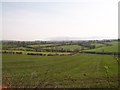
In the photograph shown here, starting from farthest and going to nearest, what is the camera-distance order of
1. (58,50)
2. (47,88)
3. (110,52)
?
(58,50) < (110,52) < (47,88)

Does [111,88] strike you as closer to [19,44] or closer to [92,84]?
[92,84]

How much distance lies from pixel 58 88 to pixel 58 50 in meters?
43.1

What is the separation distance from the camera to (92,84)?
1939cm

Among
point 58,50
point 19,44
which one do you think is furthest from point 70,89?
point 19,44

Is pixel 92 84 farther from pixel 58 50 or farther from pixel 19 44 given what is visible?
pixel 19 44

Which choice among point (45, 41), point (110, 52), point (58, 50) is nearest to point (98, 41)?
point (45, 41)

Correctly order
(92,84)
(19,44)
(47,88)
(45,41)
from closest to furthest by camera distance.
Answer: (47,88), (92,84), (19,44), (45,41)

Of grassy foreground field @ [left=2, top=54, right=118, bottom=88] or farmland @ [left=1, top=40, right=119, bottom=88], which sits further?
farmland @ [left=1, top=40, right=119, bottom=88]

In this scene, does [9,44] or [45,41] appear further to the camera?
[45,41]

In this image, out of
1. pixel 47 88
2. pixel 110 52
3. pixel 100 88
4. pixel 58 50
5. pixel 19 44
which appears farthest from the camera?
pixel 19 44

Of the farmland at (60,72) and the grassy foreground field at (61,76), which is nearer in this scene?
the grassy foreground field at (61,76)

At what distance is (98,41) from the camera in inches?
3147

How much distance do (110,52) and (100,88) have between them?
33782mm

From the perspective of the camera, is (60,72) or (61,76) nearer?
(61,76)
